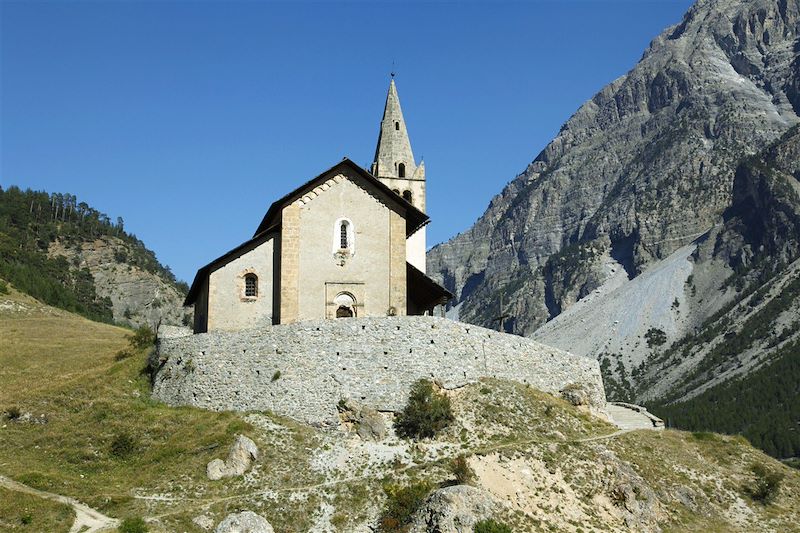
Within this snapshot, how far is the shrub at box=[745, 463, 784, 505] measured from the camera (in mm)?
44156

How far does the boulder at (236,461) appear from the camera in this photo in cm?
4031

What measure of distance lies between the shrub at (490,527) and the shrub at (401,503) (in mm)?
3016

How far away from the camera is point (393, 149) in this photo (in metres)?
77.4

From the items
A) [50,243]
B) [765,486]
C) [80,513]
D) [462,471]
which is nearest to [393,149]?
[462,471]

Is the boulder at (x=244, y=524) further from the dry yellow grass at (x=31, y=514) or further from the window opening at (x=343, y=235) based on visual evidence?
the window opening at (x=343, y=235)

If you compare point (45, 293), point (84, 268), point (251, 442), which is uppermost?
point (84, 268)

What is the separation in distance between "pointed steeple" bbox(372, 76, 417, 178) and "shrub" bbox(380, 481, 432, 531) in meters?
41.1

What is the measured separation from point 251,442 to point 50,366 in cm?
2823

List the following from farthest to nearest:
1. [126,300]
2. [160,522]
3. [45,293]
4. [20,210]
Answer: [20,210]
[126,300]
[45,293]
[160,522]

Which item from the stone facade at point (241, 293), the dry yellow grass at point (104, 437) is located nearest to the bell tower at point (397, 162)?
the stone facade at point (241, 293)

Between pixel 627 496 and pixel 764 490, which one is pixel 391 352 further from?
pixel 764 490

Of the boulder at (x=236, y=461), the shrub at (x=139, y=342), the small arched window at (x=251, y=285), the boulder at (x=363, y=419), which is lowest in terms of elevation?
the boulder at (x=236, y=461)

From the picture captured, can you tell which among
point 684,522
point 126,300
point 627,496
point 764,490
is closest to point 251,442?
point 627,496

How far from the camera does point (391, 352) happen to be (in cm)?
4606
